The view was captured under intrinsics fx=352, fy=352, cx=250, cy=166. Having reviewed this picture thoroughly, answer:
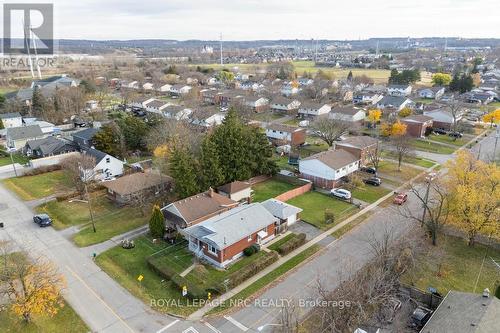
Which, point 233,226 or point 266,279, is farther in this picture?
point 233,226

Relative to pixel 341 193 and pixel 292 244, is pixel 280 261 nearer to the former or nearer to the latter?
pixel 292 244

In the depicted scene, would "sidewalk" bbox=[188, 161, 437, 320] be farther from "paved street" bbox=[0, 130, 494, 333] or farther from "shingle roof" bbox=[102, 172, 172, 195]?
"shingle roof" bbox=[102, 172, 172, 195]

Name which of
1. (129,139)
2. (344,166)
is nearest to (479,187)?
(344,166)

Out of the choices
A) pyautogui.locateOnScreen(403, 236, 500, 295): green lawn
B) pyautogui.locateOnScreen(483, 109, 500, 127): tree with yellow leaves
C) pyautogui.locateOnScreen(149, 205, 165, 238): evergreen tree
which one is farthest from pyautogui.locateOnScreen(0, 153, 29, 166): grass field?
pyautogui.locateOnScreen(483, 109, 500, 127): tree with yellow leaves

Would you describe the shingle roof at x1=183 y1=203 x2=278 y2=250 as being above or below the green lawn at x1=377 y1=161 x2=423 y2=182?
below

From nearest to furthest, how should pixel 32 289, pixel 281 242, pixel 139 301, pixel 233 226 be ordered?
1. pixel 32 289
2. pixel 139 301
3. pixel 233 226
4. pixel 281 242

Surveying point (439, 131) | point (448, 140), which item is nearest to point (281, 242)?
point (448, 140)
